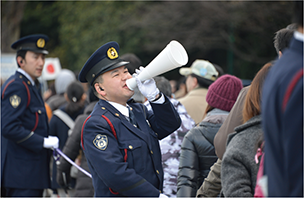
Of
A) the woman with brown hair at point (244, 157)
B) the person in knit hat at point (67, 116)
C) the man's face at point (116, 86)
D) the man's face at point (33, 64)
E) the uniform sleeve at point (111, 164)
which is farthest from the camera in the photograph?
the person in knit hat at point (67, 116)

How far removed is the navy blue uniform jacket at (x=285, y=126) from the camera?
1163 millimetres

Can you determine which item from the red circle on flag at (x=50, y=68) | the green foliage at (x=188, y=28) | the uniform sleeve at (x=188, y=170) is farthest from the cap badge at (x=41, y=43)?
the green foliage at (x=188, y=28)

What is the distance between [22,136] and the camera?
12.9 ft

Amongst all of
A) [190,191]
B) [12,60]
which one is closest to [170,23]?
[12,60]

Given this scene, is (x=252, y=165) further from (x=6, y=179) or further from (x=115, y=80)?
(x=6, y=179)

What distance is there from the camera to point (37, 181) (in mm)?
4125

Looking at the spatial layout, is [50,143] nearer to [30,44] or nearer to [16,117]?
A: [16,117]

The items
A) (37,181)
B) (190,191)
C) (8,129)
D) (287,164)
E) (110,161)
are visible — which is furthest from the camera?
(37,181)

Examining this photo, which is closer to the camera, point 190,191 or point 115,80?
point 115,80

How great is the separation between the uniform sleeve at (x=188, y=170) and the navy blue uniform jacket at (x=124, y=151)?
487 mm

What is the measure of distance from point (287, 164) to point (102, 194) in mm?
1467

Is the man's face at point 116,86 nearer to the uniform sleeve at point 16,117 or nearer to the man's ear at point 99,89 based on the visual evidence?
the man's ear at point 99,89

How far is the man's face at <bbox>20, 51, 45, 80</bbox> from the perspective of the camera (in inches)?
168

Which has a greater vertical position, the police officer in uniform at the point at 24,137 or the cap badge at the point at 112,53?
the cap badge at the point at 112,53
